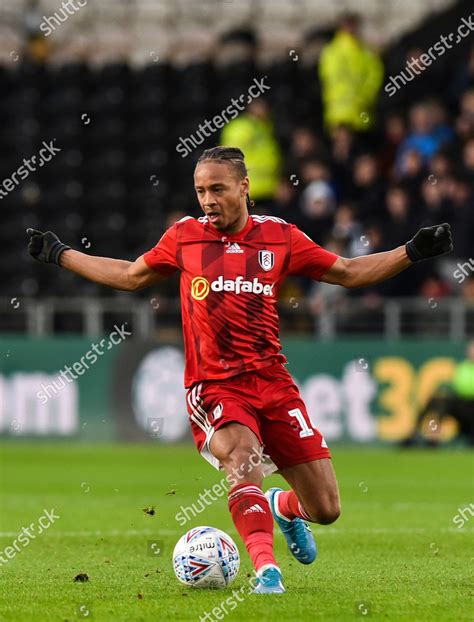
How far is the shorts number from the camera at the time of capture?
7.48 meters

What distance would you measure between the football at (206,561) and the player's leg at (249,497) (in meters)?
0.24

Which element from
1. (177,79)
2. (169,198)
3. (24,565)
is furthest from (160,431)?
(24,565)

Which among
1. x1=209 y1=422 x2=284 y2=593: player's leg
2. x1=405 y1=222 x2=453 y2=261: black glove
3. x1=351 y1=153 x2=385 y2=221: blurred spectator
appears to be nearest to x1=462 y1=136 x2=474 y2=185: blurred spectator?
x1=351 y1=153 x2=385 y2=221: blurred spectator

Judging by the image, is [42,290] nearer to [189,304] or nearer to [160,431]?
[160,431]

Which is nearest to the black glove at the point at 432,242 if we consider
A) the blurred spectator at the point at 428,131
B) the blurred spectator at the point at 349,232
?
the blurred spectator at the point at 349,232

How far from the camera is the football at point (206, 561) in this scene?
7246mm

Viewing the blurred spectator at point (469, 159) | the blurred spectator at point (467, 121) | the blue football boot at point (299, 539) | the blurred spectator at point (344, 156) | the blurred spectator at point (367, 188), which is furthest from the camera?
the blurred spectator at point (344, 156)

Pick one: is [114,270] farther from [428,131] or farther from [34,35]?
[34,35]

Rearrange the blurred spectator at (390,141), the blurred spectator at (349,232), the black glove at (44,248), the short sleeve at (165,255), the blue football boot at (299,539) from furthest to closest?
the blurred spectator at (390,141) → the blurred spectator at (349,232) → the blue football boot at (299,539) → the black glove at (44,248) → the short sleeve at (165,255)

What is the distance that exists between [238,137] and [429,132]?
9.04ft

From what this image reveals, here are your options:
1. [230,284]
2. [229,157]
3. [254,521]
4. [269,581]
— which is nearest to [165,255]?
[230,284]

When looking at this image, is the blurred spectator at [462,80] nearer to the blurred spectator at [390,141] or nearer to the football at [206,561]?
the blurred spectator at [390,141]

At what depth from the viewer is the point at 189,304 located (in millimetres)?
7535

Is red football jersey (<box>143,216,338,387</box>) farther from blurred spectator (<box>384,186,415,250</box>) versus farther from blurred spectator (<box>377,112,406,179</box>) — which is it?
blurred spectator (<box>377,112,406,179</box>)
